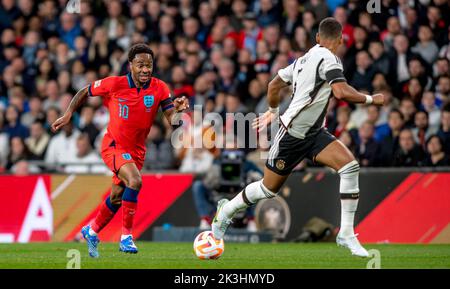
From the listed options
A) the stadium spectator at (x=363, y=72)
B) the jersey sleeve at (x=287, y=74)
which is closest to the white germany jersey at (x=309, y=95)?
the jersey sleeve at (x=287, y=74)

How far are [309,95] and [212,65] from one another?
9278 mm

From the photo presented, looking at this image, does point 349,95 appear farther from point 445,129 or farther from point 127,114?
point 445,129

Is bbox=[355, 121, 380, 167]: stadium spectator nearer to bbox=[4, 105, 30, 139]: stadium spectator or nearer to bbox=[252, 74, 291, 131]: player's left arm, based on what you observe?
bbox=[252, 74, 291, 131]: player's left arm

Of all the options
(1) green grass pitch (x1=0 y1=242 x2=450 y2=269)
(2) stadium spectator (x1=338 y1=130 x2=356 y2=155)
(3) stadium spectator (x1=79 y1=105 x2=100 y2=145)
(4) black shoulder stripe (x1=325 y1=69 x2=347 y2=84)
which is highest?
(3) stadium spectator (x1=79 y1=105 x2=100 y2=145)

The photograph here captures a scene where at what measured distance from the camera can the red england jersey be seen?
11961mm

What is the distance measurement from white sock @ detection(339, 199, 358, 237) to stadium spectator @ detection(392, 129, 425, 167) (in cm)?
511

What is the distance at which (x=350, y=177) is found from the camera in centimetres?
1083

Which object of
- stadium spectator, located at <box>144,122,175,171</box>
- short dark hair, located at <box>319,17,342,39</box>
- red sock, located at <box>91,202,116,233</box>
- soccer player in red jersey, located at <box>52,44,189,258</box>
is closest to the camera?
short dark hair, located at <box>319,17,342,39</box>

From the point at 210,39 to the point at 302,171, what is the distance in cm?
533

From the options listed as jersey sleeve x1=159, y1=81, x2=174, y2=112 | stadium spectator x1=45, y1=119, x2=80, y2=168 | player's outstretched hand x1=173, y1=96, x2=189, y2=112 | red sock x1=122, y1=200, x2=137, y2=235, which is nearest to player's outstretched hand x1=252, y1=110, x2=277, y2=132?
player's outstretched hand x1=173, y1=96, x2=189, y2=112

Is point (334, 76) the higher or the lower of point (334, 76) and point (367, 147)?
the lower

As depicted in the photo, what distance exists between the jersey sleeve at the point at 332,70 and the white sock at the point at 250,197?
147 cm

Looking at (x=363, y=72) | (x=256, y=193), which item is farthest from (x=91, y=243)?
(x=363, y=72)

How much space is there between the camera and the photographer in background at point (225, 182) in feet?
54.7
